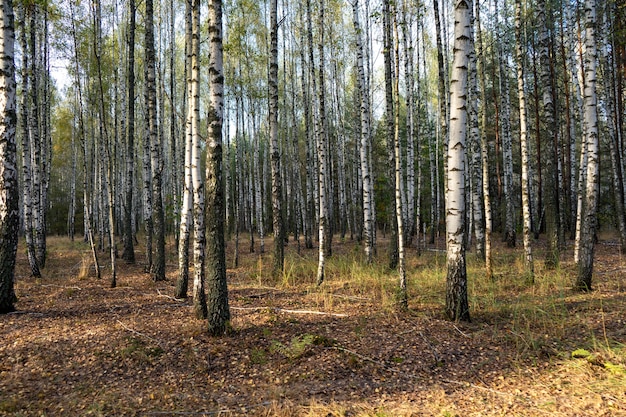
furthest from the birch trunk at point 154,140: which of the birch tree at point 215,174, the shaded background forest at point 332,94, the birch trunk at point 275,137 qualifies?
the birch tree at point 215,174

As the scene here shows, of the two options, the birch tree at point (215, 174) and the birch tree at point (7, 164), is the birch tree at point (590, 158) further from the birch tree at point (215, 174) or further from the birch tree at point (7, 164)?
the birch tree at point (7, 164)

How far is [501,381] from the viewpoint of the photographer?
12.4 feet

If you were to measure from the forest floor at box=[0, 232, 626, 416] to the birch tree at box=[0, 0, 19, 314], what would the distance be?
0.65 meters

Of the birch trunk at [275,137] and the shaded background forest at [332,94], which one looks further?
the shaded background forest at [332,94]

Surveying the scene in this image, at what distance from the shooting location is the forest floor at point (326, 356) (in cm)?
345

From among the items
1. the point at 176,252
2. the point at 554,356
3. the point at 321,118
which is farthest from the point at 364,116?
the point at 176,252

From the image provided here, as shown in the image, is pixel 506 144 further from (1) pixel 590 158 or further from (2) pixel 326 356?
(2) pixel 326 356

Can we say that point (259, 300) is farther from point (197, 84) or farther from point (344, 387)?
point (197, 84)

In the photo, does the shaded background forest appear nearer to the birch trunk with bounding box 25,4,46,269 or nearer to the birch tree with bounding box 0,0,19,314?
the birch trunk with bounding box 25,4,46,269

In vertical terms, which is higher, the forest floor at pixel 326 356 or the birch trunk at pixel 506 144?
the birch trunk at pixel 506 144

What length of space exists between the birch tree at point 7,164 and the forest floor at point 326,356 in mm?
647

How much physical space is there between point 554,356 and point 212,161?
506 centimetres

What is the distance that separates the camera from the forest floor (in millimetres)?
3447

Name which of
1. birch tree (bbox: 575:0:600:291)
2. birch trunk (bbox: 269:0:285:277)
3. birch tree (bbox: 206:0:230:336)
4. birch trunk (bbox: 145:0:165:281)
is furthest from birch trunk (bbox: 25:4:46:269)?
birch tree (bbox: 575:0:600:291)
